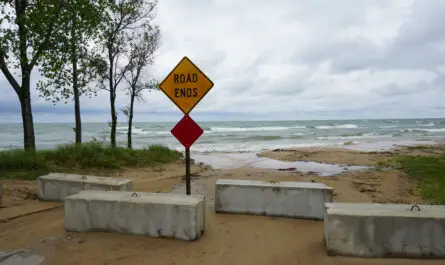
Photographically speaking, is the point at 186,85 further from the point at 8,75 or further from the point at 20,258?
the point at 8,75

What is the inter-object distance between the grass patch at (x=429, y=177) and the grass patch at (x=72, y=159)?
371 inches

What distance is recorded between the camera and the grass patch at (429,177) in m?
7.59

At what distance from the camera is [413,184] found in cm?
987

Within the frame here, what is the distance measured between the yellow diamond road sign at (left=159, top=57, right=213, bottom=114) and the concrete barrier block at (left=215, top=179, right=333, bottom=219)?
1.53 metres

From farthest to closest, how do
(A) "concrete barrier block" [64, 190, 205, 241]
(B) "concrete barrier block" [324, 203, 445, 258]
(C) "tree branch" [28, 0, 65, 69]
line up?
(C) "tree branch" [28, 0, 65, 69] < (A) "concrete barrier block" [64, 190, 205, 241] < (B) "concrete barrier block" [324, 203, 445, 258]

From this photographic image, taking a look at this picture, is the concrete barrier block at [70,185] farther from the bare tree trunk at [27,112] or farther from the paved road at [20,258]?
the bare tree trunk at [27,112]

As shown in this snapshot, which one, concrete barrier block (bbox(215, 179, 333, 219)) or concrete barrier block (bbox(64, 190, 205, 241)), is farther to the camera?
concrete barrier block (bbox(215, 179, 333, 219))

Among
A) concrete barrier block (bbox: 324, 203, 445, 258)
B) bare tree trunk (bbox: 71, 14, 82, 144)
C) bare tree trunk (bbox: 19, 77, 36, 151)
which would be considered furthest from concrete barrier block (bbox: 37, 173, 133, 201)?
bare tree trunk (bbox: 71, 14, 82, 144)

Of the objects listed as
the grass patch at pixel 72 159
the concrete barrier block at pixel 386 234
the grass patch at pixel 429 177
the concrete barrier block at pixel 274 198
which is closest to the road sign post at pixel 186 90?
the concrete barrier block at pixel 274 198

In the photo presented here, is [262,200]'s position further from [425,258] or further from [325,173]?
[325,173]

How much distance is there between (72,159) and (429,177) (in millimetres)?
11214

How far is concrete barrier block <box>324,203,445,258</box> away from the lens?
13.4ft

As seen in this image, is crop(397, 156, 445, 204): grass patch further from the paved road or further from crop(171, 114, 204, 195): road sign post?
the paved road

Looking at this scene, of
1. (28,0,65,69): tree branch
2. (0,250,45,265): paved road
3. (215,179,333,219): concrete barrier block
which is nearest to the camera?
(0,250,45,265): paved road
